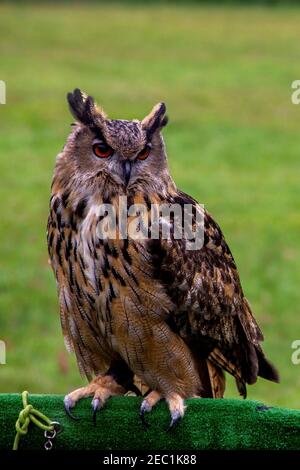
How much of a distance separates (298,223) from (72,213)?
287 inches

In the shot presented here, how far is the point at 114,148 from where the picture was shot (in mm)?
3533

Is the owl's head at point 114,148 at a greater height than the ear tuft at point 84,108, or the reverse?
the ear tuft at point 84,108

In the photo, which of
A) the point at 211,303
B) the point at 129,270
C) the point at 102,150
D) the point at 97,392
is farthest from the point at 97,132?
the point at 97,392

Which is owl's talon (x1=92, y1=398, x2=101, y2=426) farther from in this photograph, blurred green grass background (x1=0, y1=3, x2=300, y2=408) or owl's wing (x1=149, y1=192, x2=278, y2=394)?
blurred green grass background (x1=0, y1=3, x2=300, y2=408)

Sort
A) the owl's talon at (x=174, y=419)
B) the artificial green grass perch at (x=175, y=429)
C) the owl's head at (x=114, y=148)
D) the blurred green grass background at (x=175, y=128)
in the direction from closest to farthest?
the artificial green grass perch at (x=175, y=429)
the owl's talon at (x=174, y=419)
the owl's head at (x=114, y=148)
the blurred green grass background at (x=175, y=128)

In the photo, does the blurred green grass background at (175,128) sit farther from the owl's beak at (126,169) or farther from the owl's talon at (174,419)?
the owl's talon at (174,419)

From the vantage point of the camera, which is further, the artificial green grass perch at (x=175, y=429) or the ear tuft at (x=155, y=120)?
the ear tuft at (x=155, y=120)

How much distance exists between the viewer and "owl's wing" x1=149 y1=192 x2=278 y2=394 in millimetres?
3621

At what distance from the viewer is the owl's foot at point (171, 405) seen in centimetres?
311

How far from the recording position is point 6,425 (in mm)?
3004

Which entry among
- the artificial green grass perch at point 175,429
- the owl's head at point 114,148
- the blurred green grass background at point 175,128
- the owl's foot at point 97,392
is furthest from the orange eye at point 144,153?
the blurred green grass background at point 175,128

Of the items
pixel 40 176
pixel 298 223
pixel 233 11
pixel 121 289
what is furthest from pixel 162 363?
pixel 233 11

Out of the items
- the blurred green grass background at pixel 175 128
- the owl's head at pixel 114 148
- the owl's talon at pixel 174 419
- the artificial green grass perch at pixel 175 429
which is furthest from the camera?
the blurred green grass background at pixel 175 128

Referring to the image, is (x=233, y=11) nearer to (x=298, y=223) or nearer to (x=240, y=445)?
(x=298, y=223)
